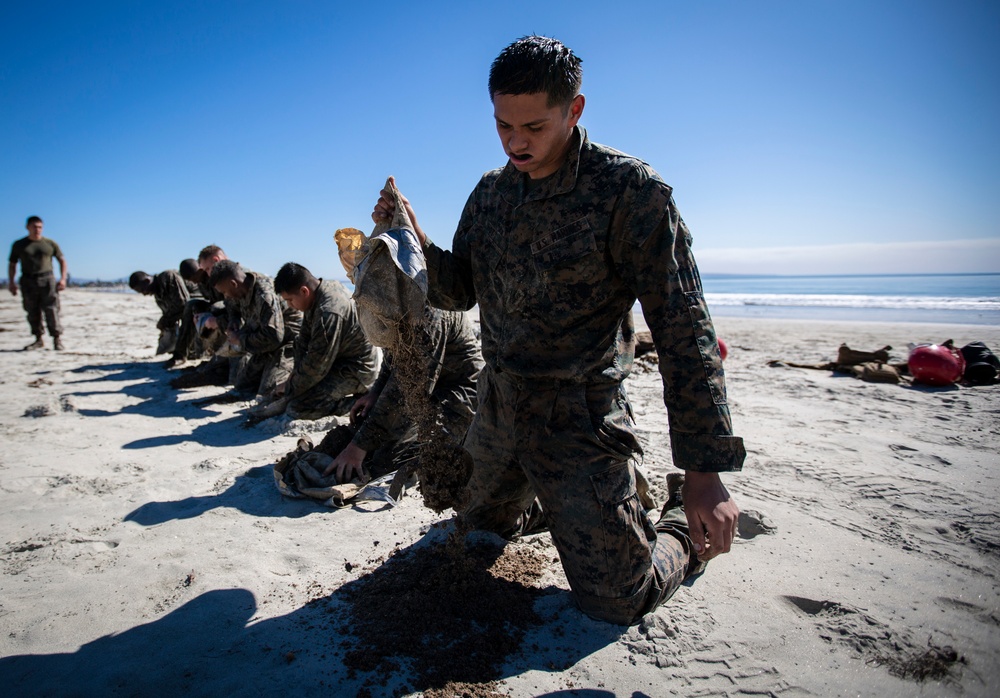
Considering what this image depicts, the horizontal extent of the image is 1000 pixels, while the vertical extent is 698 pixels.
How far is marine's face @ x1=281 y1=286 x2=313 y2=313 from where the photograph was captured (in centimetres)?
474

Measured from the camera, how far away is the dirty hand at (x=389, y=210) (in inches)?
81.7

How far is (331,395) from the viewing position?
5117 mm

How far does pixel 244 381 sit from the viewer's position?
624cm

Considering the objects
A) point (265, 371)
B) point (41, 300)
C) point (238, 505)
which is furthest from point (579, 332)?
point (41, 300)

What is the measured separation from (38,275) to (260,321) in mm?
6156

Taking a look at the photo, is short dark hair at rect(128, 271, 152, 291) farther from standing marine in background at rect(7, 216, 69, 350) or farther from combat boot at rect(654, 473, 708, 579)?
combat boot at rect(654, 473, 708, 579)

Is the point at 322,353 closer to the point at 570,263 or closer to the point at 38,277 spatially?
the point at 570,263

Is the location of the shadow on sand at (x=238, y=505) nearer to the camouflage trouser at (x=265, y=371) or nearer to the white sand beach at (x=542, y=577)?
the white sand beach at (x=542, y=577)

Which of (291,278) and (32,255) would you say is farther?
(32,255)

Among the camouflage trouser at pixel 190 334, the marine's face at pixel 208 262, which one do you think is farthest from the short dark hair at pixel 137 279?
the marine's face at pixel 208 262

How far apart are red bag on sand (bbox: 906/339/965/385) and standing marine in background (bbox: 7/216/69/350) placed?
12092mm

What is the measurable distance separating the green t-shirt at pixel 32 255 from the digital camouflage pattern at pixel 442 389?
867 cm

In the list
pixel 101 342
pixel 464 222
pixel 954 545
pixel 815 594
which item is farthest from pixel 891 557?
pixel 101 342

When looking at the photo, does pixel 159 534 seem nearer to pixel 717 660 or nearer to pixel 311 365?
pixel 311 365
